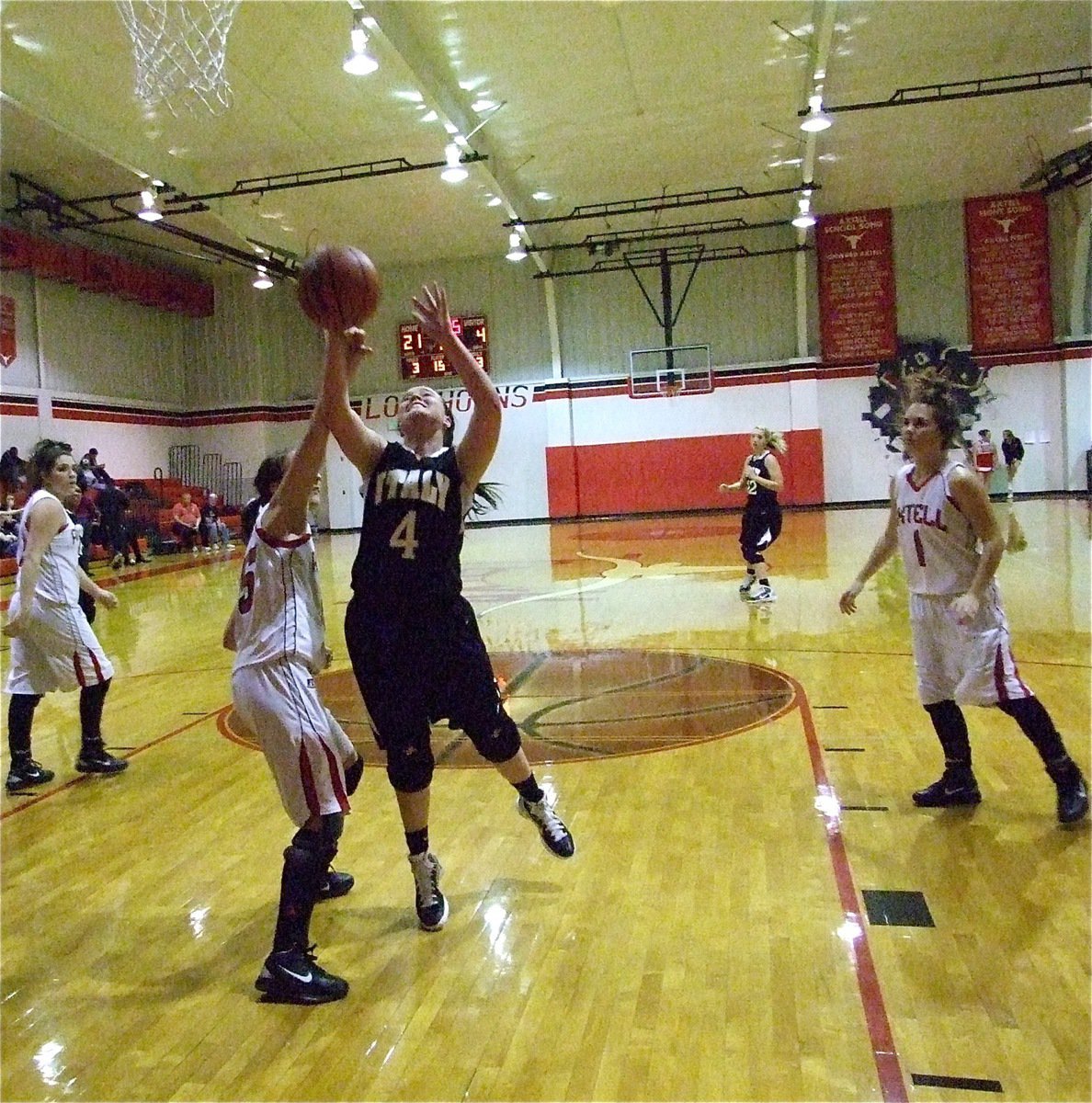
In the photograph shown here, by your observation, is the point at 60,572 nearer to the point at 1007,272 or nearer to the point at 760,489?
the point at 760,489

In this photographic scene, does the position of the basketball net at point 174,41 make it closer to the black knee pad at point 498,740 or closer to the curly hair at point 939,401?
the curly hair at point 939,401

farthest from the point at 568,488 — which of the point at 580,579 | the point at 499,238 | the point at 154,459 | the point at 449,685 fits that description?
the point at 449,685

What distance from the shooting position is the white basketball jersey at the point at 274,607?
255 cm

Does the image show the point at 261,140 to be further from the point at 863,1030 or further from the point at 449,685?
the point at 863,1030

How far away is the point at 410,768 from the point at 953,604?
198 cm

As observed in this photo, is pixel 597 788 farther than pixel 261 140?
No

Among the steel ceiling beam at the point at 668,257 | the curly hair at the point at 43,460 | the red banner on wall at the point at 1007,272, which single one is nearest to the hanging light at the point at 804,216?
the steel ceiling beam at the point at 668,257

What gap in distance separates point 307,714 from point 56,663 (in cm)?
237

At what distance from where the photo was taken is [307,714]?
2516 mm

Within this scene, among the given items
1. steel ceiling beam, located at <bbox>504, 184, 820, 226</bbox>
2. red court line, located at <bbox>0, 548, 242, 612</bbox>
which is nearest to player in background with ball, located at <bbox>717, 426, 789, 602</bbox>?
red court line, located at <bbox>0, 548, 242, 612</bbox>

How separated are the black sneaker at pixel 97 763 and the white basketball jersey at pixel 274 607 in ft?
7.54

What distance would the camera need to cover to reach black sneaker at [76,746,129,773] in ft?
14.7

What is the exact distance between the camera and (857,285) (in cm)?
2141

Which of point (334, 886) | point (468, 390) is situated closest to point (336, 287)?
point (468, 390)
